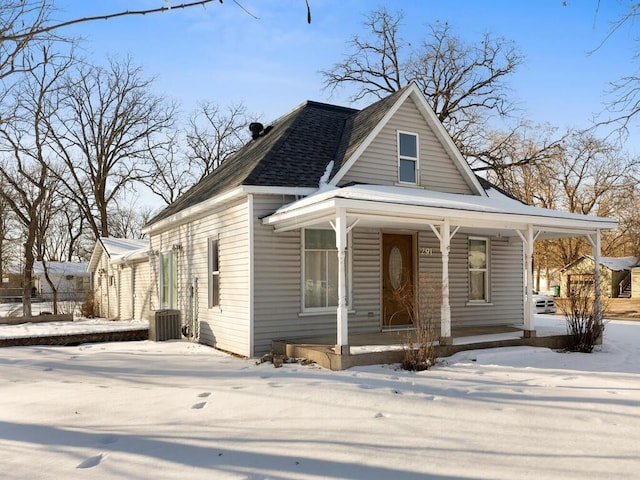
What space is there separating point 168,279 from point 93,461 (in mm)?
11239

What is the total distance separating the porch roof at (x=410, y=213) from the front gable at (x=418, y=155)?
3.80 ft

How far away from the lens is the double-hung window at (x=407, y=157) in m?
12.2

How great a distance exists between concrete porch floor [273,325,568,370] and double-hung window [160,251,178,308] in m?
5.62

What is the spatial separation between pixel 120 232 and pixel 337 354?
4912 centimetres

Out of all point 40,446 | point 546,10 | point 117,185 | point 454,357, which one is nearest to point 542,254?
point 117,185

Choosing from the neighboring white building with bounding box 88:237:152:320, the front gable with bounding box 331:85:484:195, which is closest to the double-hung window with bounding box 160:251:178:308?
the neighboring white building with bounding box 88:237:152:320

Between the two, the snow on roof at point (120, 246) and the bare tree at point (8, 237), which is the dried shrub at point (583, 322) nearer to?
the snow on roof at point (120, 246)

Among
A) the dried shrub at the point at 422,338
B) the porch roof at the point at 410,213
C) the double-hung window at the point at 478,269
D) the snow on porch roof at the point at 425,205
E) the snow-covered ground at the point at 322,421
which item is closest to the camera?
the snow-covered ground at the point at 322,421

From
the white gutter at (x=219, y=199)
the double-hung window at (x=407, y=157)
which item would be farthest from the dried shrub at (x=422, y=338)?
the double-hung window at (x=407, y=157)

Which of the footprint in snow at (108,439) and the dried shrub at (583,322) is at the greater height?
the dried shrub at (583,322)

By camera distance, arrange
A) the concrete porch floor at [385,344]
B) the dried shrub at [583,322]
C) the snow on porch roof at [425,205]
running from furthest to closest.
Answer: the dried shrub at [583,322], the snow on porch roof at [425,205], the concrete porch floor at [385,344]

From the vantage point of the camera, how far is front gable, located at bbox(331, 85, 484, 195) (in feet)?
38.0

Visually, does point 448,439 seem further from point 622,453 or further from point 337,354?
point 337,354

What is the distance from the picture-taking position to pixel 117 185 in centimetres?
3438
